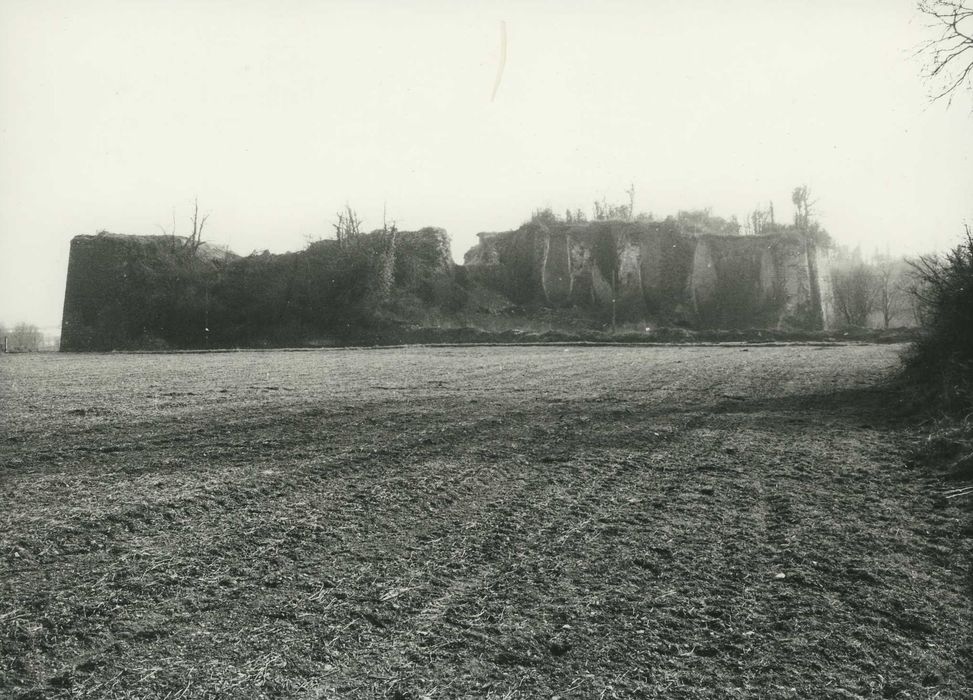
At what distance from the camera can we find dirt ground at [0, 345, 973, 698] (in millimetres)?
2236

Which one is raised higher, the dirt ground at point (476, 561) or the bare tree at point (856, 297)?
the bare tree at point (856, 297)

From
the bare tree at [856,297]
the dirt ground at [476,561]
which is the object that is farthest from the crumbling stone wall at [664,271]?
the dirt ground at [476,561]

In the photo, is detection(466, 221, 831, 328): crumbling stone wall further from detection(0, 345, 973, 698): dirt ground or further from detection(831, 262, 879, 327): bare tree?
detection(0, 345, 973, 698): dirt ground

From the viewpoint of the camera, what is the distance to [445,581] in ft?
9.40

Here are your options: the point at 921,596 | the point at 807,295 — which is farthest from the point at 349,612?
the point at 807,295

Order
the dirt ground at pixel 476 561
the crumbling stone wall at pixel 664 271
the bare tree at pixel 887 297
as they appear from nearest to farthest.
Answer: the dirt ground at pixel 476 561 < the crumbling stone wall at pixel 664 271 < the bare tree at pixel 887 297

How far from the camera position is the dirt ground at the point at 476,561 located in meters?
2.24

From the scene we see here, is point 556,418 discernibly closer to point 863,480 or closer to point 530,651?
point 863,480

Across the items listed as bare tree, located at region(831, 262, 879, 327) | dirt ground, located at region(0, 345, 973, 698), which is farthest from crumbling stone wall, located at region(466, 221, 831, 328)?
dirt ground, located at region(0, 345, 973, 698)

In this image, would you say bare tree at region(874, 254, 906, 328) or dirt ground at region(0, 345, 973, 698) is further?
bare tree at region(874, 254, 906, 328)

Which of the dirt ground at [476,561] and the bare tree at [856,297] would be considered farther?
the bare tree at [856,297]

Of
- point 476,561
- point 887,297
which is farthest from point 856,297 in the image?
point 476,561

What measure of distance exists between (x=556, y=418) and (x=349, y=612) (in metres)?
3.99

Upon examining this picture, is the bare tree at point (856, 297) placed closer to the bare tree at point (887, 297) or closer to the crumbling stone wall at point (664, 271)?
the bare tree at point (887, 297)
